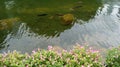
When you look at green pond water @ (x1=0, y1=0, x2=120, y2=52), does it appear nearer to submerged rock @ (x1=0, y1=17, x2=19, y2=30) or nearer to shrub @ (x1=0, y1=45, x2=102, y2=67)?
submerged rock @ (x1=0, y1=17, x2=19, y2=30)

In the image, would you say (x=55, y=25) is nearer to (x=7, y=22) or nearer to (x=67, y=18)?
(x=67, y=18)

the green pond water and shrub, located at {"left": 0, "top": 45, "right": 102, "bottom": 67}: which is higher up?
shrub, located at {"left": 0, "top": 45, "right": 102, "bottom": 67}

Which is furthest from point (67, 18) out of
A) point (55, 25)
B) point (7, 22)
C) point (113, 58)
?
point (113, 58)

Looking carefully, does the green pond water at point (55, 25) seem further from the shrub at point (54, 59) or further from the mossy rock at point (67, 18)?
the shrub at point (54, 59)

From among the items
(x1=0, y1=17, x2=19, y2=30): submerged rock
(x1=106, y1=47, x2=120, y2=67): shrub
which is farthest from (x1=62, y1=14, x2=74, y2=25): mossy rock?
(x1=106, y1=47, x2=120, y2=67): shrub

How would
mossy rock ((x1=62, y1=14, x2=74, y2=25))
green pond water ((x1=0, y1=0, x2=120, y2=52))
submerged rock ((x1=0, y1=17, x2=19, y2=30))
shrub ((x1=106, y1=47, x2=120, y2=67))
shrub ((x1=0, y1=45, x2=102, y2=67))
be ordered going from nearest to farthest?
shrub ((x1=0, y1=45, x2=102, y2=67)), shrub ((x1=106, y1=47, x2=120, y2=67)), green pond water ((x1=0, y1=0, x2=120, y2=52)), submerged rock ((x1=0, y1=17, x2=19, y2=30)), mossy rock ((x1=62, y1=14, x2=74, y2=25))

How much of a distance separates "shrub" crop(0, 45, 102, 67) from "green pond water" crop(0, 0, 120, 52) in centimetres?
540

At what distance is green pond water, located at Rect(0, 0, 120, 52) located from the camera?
15.1 m

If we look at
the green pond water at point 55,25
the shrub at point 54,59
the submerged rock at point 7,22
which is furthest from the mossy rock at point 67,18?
the shrub at point 54,59

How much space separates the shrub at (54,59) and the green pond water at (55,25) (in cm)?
540

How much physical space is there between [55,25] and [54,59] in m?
8.80

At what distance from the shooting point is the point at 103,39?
51.4ft

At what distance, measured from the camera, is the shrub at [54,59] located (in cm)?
846

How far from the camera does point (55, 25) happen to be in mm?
17266
